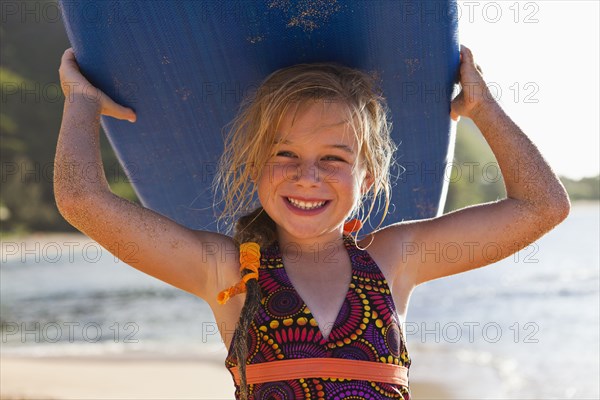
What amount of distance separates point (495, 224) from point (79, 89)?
1.24 meters

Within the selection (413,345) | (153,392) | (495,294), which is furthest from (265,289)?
(495,294)

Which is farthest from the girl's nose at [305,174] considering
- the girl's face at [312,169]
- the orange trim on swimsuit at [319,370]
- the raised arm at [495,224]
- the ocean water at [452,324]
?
the ocean water at [452,324]

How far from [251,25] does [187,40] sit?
20cm

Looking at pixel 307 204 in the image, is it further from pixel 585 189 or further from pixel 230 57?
pixel 585 189

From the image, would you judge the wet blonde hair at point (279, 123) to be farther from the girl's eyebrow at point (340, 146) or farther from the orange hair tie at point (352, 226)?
the orange hair tie at point (352, 226)

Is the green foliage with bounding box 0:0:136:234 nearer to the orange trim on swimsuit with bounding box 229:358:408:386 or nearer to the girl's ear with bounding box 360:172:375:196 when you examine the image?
the girl's ear with bounding box 360:172:375:196

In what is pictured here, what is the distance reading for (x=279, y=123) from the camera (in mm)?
2045

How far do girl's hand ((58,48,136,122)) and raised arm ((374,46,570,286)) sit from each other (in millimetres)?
878

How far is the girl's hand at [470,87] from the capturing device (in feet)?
7.43

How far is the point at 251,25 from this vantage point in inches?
83.7

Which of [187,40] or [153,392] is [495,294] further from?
[187,40]

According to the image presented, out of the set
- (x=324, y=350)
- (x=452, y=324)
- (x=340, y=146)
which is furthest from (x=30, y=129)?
(x=324, y=350)

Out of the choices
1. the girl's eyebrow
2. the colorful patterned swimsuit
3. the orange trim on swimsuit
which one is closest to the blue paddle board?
the girl's eyebrow

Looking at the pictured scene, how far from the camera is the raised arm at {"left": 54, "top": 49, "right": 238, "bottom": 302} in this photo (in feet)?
6.18
